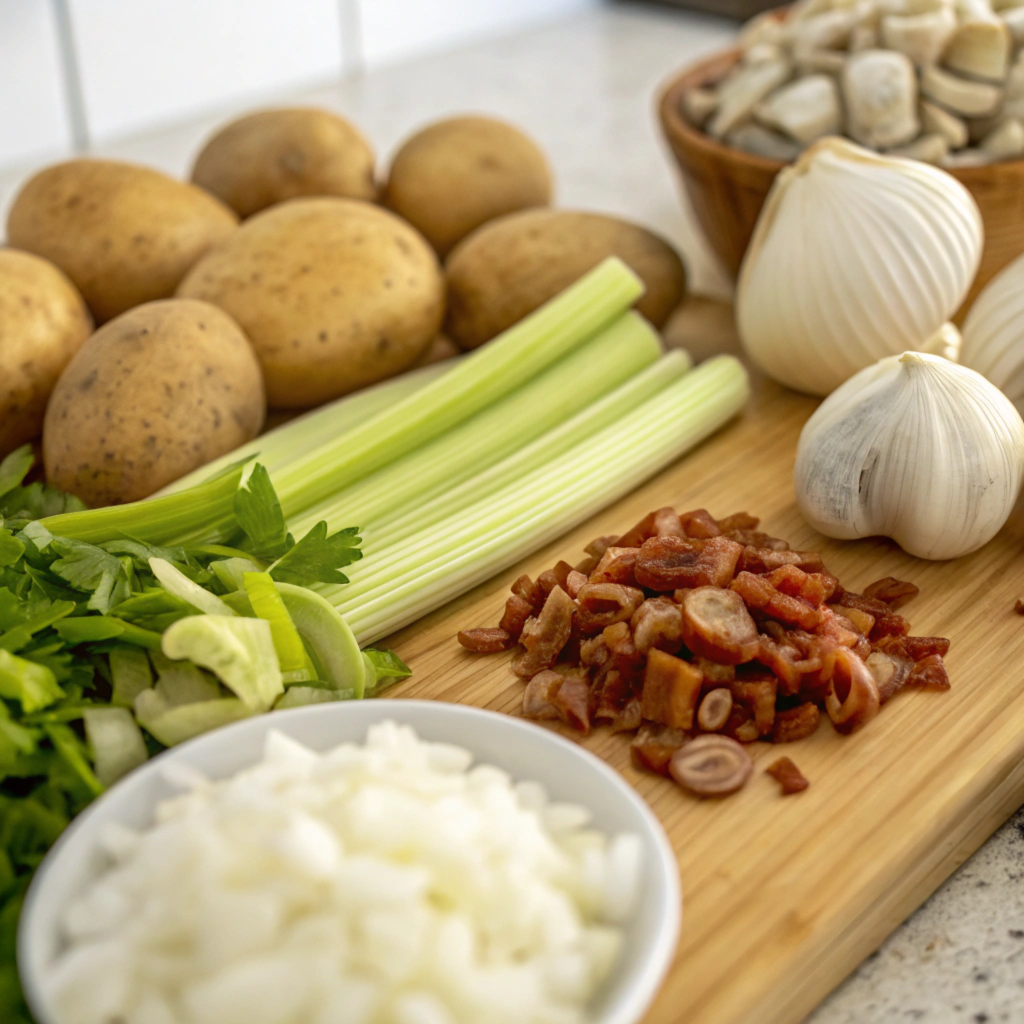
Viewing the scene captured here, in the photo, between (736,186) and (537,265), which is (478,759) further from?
(736,186)

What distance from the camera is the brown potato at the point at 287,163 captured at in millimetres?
2098

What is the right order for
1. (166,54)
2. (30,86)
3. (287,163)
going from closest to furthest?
(287,163) < (30,86) < (166,54)

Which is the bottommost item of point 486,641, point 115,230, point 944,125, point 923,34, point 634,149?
point 634,149

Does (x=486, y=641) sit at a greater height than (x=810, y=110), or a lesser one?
lesser

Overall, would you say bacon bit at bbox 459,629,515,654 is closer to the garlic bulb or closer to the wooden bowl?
the garlic bulb

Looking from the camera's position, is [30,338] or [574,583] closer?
[574,583]

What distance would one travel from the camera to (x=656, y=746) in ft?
3.92

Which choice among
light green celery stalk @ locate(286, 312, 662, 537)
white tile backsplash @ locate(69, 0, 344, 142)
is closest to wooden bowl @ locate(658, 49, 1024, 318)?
light green celery stalk @ locate(286, 312, 662, 537)

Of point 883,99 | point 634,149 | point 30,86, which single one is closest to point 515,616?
point 883,99

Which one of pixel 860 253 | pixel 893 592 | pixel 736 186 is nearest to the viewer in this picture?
pixel 893 592

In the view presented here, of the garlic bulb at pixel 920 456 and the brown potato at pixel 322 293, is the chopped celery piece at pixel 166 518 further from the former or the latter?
the garlic bulb at pixel 920 456

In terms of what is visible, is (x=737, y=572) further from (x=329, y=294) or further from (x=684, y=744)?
(x=329, y=294)

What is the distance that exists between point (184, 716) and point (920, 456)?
0.86 meters

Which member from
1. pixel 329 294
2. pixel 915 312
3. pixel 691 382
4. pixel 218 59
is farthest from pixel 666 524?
pixel 218 59
